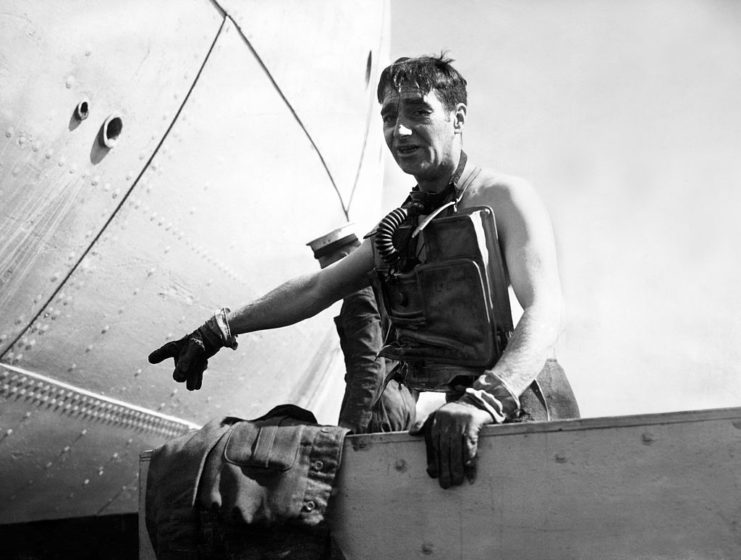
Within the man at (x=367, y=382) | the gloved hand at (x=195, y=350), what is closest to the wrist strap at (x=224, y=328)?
the gloved hand at (x=195, y=350)

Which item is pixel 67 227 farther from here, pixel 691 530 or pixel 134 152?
pixel 691 530

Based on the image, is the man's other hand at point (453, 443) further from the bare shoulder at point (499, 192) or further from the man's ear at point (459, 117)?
the man's ear at point (459, 117)

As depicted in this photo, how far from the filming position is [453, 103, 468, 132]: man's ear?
2.96 m

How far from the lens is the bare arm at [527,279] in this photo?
7.54 feet

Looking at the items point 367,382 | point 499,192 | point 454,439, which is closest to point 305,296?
point 499,192

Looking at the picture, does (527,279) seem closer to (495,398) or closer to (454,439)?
(495,398)

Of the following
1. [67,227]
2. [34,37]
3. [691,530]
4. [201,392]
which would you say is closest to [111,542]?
[201,392]

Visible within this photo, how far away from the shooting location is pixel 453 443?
81.8 inches

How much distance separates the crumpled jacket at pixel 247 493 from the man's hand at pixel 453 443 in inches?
11.8

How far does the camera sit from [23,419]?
3.73 meters

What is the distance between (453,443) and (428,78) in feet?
4.42

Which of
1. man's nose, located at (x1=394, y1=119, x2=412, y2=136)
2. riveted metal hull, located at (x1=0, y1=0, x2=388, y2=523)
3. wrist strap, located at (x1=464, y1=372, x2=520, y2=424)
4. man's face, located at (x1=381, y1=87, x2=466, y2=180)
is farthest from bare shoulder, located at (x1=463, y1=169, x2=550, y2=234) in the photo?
riveted metal hull, located at (x1=0, y1=0, x2=388, y2=523)

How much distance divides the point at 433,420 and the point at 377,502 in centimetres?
28

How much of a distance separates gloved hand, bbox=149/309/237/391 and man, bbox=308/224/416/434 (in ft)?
4.18
